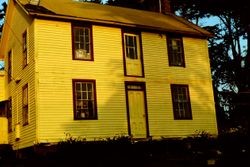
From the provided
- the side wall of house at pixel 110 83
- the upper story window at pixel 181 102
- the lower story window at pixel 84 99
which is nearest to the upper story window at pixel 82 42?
the side wall of house at pixel 110 83

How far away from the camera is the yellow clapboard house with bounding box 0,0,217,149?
22516 millimetres

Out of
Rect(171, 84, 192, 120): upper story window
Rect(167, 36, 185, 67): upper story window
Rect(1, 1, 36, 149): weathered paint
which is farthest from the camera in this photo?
Rect(167, 36, 185, 67): upper story window

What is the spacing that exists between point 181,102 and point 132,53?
4.00 metres

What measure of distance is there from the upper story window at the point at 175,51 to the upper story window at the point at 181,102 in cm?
147

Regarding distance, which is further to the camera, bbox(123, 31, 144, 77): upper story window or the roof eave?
bbox(123, 31, 144, 77): upper story window

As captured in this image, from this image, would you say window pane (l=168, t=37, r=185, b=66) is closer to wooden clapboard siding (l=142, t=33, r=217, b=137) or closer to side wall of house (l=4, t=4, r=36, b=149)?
wooden clapboard siding (l=142, t=33, r=217, b=137)

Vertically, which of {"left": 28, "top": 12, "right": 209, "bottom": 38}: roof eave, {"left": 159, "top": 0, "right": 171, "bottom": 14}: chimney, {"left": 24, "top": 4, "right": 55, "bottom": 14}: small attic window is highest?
{"left": 159, "top": 0, "right": 171, "bottom": 14}: chimney

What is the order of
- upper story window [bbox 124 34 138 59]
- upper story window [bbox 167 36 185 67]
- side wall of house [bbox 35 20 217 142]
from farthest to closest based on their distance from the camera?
upper story window [bbox 167 36 185 67]
upper story window [bbox 124 34 138 59]
side wall of house [bbox 35 20 217 142]

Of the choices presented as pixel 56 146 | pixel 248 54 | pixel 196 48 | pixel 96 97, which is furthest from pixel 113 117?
pixel 248 54

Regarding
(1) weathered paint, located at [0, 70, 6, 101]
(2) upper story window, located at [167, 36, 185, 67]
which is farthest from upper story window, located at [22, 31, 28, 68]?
(2) upper story window, located at [167, 36, 185, 67]

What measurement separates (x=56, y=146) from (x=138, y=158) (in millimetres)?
3914

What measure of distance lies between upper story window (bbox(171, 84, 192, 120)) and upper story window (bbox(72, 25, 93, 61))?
543cm

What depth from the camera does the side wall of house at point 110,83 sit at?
22266 millimetres

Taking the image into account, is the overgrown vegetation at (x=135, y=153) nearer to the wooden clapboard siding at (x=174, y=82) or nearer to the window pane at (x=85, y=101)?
the window pane at (x=85, y=101)
